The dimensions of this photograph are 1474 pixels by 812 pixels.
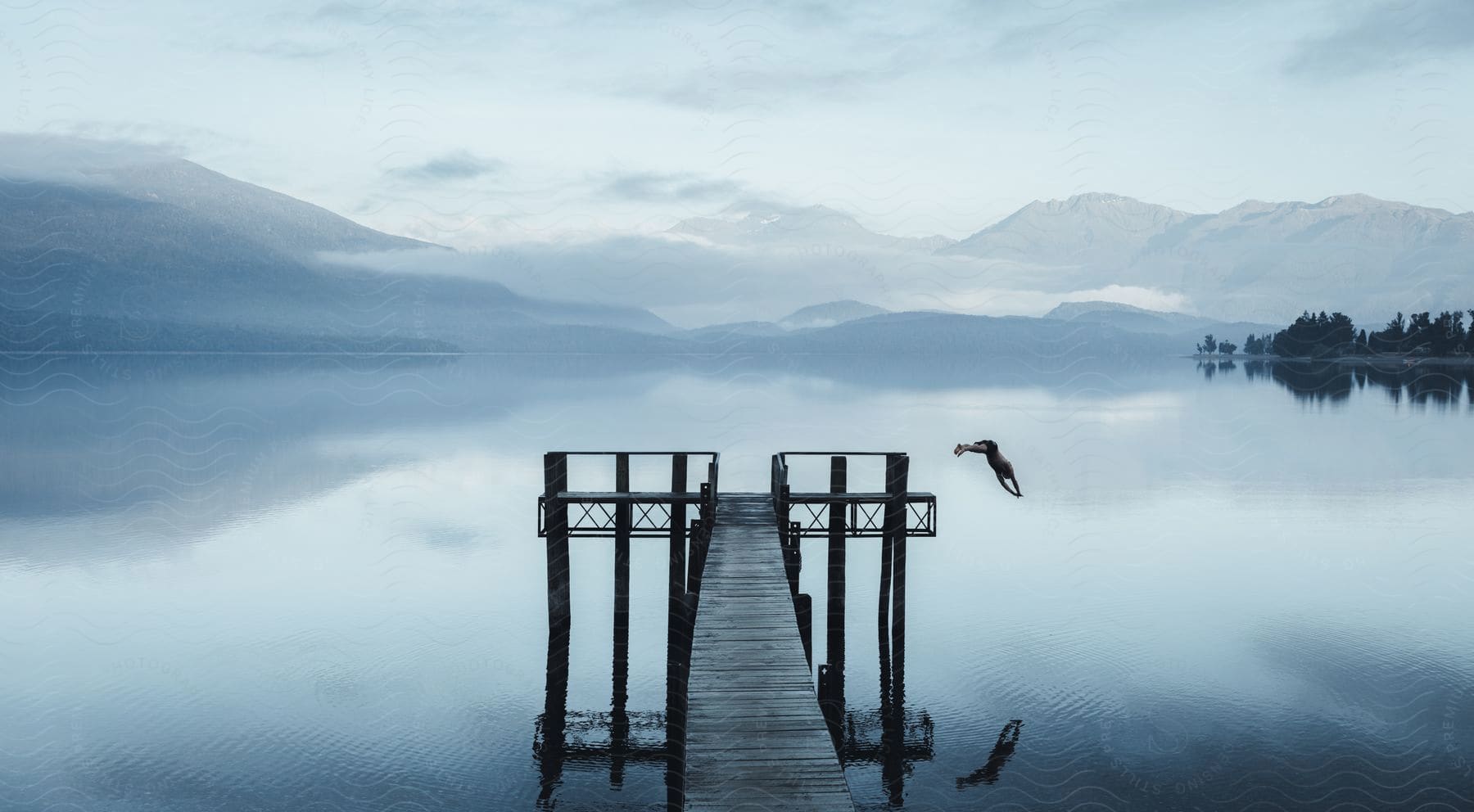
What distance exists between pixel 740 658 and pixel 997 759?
31.3ft

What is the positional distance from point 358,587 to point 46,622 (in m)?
9.74

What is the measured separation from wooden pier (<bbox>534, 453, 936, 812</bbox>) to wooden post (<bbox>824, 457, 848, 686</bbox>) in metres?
0.04

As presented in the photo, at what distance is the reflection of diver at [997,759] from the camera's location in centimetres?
1970

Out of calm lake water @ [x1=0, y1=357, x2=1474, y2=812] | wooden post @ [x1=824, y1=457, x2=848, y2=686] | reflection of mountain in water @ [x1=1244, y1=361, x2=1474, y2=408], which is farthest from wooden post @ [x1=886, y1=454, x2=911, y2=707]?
reflection of mountain in water @ [x1=1244, y1=361, x2=1474, y2=408]

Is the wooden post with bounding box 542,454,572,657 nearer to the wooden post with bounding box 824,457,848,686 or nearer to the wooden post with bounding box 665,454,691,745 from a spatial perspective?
the wooden post with bounding box 665,454,691,745

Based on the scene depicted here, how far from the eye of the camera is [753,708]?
1232 cm

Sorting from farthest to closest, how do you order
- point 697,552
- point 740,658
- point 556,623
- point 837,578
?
1. point 556,623
2. point 837,578
3. point 697,552
4. point 740,658

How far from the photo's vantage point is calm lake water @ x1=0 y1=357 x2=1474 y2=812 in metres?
19.8

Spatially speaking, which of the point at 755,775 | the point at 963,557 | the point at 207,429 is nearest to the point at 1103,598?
the point at 963,557

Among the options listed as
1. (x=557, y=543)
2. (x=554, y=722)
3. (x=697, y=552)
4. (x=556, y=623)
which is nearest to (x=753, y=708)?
(x=697, y=552)

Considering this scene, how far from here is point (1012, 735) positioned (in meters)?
21.7

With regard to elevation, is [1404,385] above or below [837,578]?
above

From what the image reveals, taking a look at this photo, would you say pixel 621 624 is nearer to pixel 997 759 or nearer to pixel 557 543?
pixel 557 543

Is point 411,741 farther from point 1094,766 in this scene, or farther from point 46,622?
point 46,622
